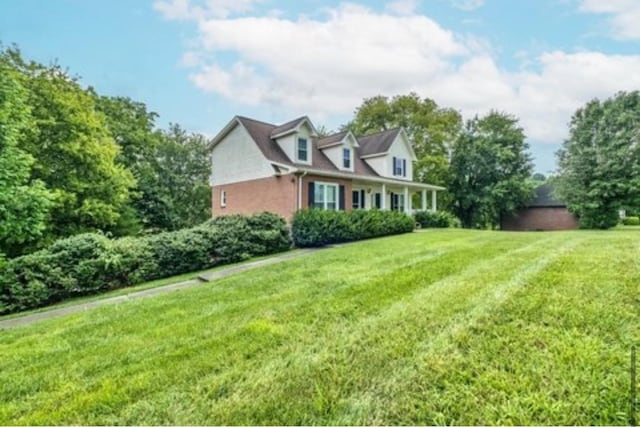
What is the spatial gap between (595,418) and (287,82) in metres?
25.2

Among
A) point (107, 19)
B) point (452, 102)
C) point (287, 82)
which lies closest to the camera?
point (107, 19)

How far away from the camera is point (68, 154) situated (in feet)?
56.7

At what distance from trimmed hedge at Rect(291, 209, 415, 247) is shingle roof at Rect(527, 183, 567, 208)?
70.0ft

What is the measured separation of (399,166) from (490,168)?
9.39 metres

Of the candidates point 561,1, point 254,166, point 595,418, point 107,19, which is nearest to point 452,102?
point 254,166

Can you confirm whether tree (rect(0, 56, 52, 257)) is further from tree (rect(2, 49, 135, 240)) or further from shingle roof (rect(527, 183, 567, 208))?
shingle roof (rect(527, 183, 567, 208))

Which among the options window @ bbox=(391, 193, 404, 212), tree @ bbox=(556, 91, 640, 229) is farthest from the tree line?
tree @ bbox=(556, 91, 640, 229)

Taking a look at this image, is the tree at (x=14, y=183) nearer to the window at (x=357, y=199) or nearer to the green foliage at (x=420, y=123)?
the window at (x=357, y=199)

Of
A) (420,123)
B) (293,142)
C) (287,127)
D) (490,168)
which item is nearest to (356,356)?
(293,142)

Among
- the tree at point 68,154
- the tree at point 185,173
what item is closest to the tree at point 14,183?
the tree at point 68,154

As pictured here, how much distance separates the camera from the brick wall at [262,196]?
17.2 meters

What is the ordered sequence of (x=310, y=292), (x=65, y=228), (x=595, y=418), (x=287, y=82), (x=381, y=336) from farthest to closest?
(x=287, y=82)
(x=65, y=228)
(x=310, y=292)
(x=381, y=336)
(x=595, y=418)

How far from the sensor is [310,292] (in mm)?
6039

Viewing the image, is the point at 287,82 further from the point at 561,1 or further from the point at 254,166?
the point at 561,1
